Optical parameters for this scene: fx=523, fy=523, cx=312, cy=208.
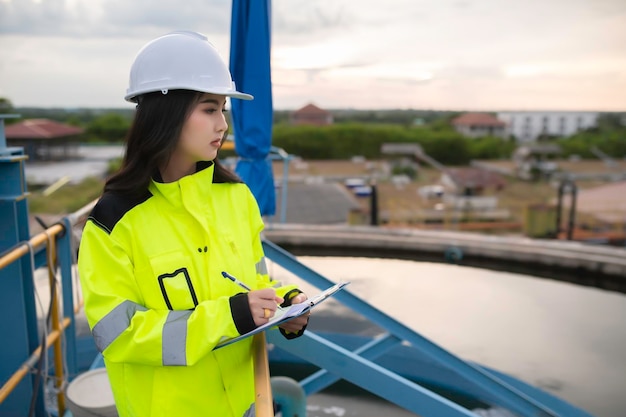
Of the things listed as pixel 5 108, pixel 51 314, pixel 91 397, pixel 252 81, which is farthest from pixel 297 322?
pixel 5 108

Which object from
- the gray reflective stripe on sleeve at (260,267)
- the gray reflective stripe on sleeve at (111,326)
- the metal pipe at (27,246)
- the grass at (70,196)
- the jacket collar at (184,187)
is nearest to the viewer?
the gray reflective stripe on sleeve at (111,326)

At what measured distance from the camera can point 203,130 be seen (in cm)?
119

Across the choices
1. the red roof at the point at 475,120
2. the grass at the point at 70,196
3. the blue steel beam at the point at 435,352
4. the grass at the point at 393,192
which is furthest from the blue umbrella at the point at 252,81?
the red roof at the point at 475,120

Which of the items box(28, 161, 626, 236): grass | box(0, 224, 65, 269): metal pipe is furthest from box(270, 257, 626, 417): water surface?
box(28, 161, 626, 236): grass

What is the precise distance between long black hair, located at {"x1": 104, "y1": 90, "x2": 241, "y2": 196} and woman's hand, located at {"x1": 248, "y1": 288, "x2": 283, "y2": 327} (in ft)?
1.19

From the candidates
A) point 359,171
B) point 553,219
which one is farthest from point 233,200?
point 359,171

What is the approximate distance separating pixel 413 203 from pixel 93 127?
31.9m

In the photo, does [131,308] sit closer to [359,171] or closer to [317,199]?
[317,199]

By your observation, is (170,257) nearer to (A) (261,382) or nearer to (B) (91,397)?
(A) (261,382)

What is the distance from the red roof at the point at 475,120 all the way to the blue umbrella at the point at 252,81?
83985 mm

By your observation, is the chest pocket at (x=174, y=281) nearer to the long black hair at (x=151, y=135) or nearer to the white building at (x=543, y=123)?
the long black hair at (x=151, y=135)

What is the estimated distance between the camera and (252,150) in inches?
131

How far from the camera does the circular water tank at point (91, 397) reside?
84.8 inches

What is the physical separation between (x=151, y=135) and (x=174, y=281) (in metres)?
0.33
